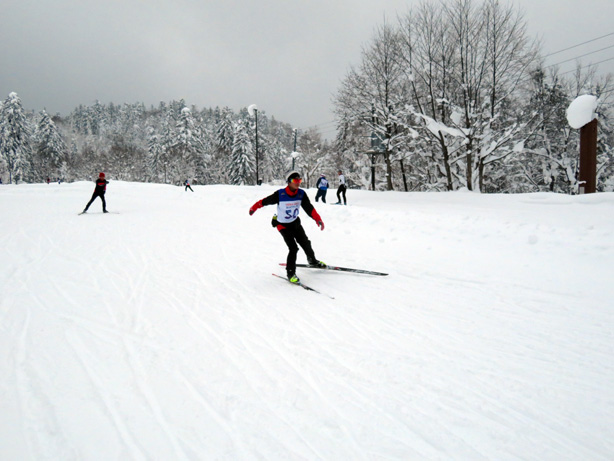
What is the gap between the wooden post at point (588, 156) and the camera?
12344mm

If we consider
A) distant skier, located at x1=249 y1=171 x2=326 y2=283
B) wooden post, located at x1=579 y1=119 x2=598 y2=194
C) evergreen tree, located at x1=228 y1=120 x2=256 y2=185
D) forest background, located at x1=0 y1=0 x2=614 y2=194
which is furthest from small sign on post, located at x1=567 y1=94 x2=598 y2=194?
evergreen tree, located at x1=228 y1=120 x2=256 y2=185

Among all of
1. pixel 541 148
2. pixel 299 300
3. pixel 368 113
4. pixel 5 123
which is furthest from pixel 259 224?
pixel 5 123

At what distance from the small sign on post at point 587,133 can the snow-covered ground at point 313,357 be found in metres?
7.02

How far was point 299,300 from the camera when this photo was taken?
4.86 metres

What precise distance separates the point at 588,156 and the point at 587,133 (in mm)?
891

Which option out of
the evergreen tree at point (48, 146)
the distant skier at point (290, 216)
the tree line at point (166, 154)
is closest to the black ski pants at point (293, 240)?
the distant skier at point (290, 216)

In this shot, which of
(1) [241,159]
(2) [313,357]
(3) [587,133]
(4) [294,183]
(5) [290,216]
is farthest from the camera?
(1) [241,159]

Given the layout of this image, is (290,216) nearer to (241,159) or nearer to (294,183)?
(294,183)

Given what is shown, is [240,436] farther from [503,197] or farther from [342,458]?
[503,197]

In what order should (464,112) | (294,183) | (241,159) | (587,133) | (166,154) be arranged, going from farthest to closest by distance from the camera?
(166,154)
(241,159)
(464,112)
(587,133)
(294,183)

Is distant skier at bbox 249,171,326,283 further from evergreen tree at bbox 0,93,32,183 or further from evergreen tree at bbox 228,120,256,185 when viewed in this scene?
evergreen tree at bbox 0,93,32,183

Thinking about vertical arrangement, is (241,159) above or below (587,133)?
above

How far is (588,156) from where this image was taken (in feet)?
40.9

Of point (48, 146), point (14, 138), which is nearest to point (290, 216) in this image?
point (14, 138)
